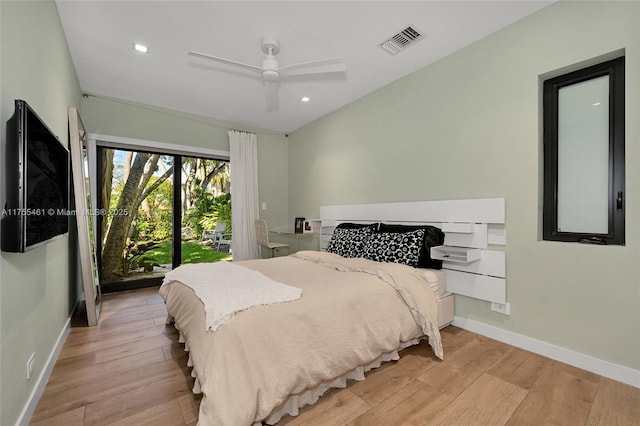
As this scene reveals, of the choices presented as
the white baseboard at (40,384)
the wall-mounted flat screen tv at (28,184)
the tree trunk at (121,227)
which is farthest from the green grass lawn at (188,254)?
the wall-mounted flat screen tv at (28,184)

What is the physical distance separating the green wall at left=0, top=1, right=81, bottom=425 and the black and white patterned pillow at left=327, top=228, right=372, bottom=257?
2455mm

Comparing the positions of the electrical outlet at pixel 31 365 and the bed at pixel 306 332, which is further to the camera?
the electrical outlet at pixel 31 365

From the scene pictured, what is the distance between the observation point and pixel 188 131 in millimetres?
4305

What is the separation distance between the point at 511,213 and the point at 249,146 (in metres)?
3.83

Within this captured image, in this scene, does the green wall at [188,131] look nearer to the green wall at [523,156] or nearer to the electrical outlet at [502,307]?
the green wall at [523,156]

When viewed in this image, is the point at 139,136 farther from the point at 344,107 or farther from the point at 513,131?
the point at 513,131

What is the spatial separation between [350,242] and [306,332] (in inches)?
65.0

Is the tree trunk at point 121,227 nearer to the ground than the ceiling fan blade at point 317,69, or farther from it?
nearer to the ground

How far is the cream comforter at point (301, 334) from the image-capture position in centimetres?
131

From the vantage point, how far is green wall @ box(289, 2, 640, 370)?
1.83 m

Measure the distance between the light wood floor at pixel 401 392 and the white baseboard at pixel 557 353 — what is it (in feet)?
0.18

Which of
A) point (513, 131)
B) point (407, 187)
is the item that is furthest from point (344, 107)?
point (513, 131)

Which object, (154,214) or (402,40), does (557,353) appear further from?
(154,214)

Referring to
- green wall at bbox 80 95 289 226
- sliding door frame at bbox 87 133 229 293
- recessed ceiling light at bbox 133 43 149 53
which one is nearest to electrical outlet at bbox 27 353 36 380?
sliding door frame at bbox 87 133 229 293
